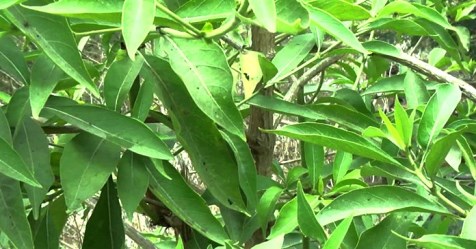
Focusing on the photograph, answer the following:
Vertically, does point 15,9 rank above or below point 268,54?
above

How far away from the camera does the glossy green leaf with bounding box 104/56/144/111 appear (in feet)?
2.11

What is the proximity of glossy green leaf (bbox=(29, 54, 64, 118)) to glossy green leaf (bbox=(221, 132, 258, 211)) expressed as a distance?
18cm

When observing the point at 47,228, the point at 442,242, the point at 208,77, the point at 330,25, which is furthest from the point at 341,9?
the point at 47,228

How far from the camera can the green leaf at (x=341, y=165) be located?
2.69ft

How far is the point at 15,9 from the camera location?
20.9 inches

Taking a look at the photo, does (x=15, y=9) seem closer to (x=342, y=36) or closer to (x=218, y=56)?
(x=218, y=56)

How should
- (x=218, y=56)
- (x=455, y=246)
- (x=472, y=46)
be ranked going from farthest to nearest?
(x=472, y=46)
(x=218, y=56)
(x=455, y=246)

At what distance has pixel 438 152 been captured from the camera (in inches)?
24.6

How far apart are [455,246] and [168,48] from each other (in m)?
0.28

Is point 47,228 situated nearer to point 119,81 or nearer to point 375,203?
point 119,81

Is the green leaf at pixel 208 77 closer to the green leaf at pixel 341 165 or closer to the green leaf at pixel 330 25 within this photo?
the green leaf at pixel 330 25

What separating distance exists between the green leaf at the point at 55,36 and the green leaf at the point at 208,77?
0.29 ft

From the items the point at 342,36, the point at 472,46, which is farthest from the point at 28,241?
the point at 472,46

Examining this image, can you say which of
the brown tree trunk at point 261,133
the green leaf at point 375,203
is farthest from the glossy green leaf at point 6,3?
the brown tree trunk at point 261,133
